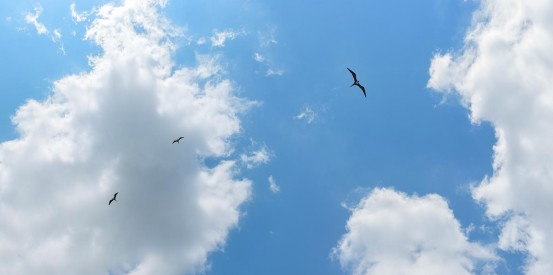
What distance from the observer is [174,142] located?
164m

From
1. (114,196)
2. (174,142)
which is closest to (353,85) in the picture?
(174,142)

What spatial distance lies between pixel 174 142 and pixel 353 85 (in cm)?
5985

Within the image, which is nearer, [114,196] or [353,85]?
[353,85]

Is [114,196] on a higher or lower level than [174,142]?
lower

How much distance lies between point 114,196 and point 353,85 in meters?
→ 82.4

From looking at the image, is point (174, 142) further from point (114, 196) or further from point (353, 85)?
point (353, 85)

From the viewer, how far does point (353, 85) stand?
A: 132 m

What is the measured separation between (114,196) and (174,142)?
83.5 feet

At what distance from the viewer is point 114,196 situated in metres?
168

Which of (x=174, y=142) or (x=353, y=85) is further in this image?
(x=174, y=142)
